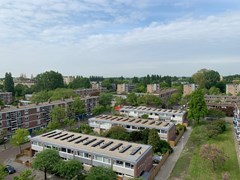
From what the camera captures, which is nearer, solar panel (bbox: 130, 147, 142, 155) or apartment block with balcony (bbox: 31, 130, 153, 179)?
apartment block with balcony (bbox: 31, 130, 153, 179)

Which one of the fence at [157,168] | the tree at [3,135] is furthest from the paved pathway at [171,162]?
the tree at [3,135]

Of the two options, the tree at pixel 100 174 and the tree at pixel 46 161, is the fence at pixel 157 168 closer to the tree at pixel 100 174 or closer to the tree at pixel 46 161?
the tree at pixel 100 174

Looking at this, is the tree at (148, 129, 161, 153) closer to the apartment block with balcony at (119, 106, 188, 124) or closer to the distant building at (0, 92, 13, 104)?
the apartment block with balcony at (119, 106, 188, 124)

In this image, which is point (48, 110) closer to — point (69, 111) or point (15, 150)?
point (69, 111)

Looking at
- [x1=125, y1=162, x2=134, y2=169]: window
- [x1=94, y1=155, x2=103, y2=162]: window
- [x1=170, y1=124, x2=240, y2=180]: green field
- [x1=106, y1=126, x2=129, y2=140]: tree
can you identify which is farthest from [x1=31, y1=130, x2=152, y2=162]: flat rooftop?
[x1=106, y1=126, x2=129, y2=140]: tree

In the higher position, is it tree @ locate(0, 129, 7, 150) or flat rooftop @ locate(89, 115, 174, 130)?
flat rooftop @ locate(89, 115, 174, 130)

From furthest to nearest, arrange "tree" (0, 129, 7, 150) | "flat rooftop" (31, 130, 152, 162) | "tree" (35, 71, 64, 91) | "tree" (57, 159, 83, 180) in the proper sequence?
"tree" (35, 71, 64, 91), "tree" (0, 129, 7, 150), "flat rooftop" (31, 130, 152, 162), "tree" (57, 159, 83, 180)

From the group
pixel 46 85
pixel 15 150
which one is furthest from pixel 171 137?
pixel 46 85

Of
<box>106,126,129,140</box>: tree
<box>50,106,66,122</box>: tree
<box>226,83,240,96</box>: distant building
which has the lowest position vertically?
<box>106,126,129,140</box>: tree
